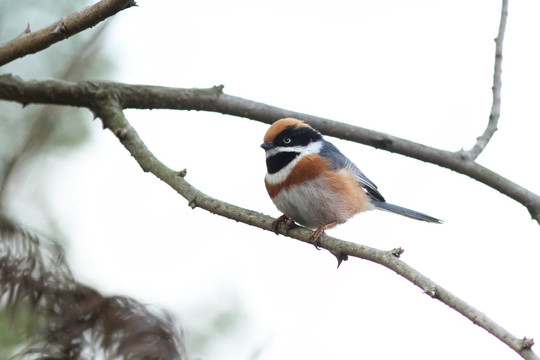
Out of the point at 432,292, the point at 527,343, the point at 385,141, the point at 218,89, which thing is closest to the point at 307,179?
the point at 385,141

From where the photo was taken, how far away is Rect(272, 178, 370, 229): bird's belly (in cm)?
528

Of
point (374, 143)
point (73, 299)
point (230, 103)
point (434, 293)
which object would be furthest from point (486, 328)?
point (230, 103)

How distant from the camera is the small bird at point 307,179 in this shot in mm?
5324

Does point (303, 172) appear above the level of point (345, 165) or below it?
below

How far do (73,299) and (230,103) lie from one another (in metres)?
2.99

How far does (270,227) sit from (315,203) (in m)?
1.53

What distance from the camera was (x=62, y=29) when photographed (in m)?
4.05

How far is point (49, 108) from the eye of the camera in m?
5.41

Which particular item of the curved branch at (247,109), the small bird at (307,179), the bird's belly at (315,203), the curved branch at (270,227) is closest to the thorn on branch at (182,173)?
the curved branch at (270,227)

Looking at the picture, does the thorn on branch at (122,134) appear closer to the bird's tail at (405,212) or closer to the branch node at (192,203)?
the branch node at (192,203)

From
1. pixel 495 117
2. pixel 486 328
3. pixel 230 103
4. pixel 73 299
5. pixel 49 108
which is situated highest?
pixel 495 117

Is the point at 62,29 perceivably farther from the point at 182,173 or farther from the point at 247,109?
the point at 247,109

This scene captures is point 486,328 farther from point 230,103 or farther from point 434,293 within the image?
point 230,103

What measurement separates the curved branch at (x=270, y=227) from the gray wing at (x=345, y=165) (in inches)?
42.4
